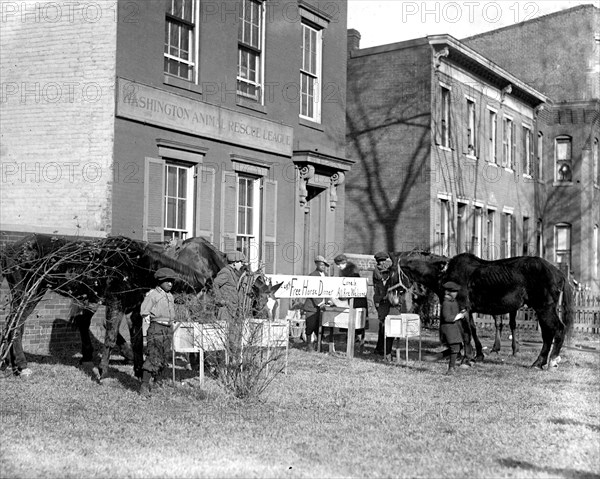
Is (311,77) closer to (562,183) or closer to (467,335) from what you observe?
(467,335)

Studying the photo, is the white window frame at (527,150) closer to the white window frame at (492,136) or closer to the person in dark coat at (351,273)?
the white window frame at (492,136)

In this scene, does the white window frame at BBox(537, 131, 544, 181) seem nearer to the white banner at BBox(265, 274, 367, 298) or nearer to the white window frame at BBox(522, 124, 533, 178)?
the white window frame at BBox(522, 124, 533, 178)

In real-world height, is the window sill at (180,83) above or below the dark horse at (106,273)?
above

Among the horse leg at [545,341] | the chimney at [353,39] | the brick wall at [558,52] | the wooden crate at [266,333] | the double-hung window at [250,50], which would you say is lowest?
the horse leg at [545,341]

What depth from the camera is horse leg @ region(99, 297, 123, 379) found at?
10.8 meters

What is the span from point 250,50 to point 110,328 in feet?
32.4

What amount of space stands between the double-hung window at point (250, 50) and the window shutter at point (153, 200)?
340 cm

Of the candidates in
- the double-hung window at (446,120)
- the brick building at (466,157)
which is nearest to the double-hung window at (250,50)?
the brick building at (466,157)

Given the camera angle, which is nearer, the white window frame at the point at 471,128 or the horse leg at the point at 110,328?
the horse leg at the point at 110,328

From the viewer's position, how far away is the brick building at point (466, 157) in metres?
27.8

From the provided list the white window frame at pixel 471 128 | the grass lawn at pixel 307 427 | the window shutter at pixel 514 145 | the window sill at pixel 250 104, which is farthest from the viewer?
the window shutter at pixel 514 145

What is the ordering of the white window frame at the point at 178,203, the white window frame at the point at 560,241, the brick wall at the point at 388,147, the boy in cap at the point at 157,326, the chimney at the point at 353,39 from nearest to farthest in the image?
the boy in cap at the point at 157,326, the white window frame at the point at 178,203, the brick wall at the point at 388,147, the chimney at the point at 353,39, the white window frame at the point at 560,241

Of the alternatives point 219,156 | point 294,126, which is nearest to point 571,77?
point 294,126

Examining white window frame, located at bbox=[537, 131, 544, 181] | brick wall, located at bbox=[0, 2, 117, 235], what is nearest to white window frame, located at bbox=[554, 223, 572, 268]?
white window frame, located at bbox=[537, 131, 544, 181]
